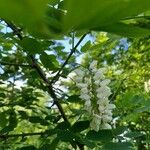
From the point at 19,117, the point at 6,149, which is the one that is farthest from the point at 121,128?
the point at 6,149

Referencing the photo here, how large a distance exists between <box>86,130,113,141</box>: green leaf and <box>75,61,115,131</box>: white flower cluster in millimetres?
33

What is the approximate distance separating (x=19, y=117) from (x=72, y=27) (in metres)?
1.66

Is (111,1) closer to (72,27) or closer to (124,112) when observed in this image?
(72,27)

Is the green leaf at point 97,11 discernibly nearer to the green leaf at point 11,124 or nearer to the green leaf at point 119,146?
the green leaf at point 119,146

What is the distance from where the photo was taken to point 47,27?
0.90 feet

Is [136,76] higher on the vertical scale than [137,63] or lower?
lower

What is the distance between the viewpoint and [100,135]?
3.69ft

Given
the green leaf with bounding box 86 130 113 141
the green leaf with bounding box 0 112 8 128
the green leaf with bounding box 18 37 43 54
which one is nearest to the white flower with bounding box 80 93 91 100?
the green leaf with bounding box 86 130 113 141

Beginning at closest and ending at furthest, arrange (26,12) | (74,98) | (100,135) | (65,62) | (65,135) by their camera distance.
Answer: (26,12) < (65,62) < (100,135) < (65,135) < (74,98)

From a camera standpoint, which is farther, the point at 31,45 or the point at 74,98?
the point at 74,98

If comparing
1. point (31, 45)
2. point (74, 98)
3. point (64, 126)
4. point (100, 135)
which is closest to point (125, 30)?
point (31, 45)

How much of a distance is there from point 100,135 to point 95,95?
0.13m

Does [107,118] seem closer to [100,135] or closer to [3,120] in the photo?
[100,135]

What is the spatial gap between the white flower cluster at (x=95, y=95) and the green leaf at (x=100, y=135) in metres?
0.03
